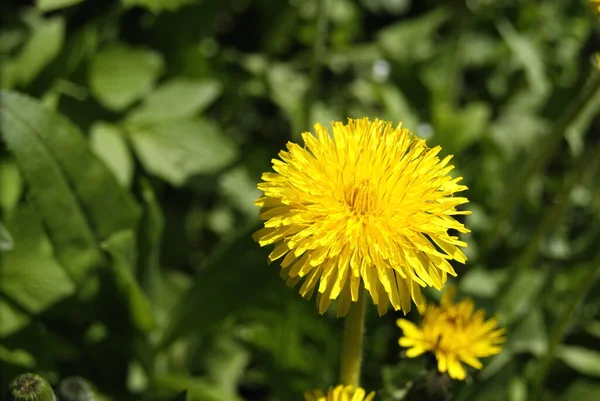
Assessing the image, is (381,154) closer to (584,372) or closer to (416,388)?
(416,388)

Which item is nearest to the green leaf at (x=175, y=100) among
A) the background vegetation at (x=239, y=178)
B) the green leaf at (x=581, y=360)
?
the background vegetation at (x=239, y=178)

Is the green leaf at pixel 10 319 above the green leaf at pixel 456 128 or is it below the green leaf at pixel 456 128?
below

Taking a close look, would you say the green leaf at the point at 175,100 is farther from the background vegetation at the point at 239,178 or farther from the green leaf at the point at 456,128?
the green leaf at the point at 456,128

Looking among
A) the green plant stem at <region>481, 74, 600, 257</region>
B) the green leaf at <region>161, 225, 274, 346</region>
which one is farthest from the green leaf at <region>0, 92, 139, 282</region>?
the green plant stem at <region>481, 74, 600, 257</region>

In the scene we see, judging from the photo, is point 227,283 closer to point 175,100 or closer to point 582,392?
point 175,100

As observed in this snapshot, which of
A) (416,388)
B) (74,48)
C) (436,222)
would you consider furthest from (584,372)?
(74,48)
